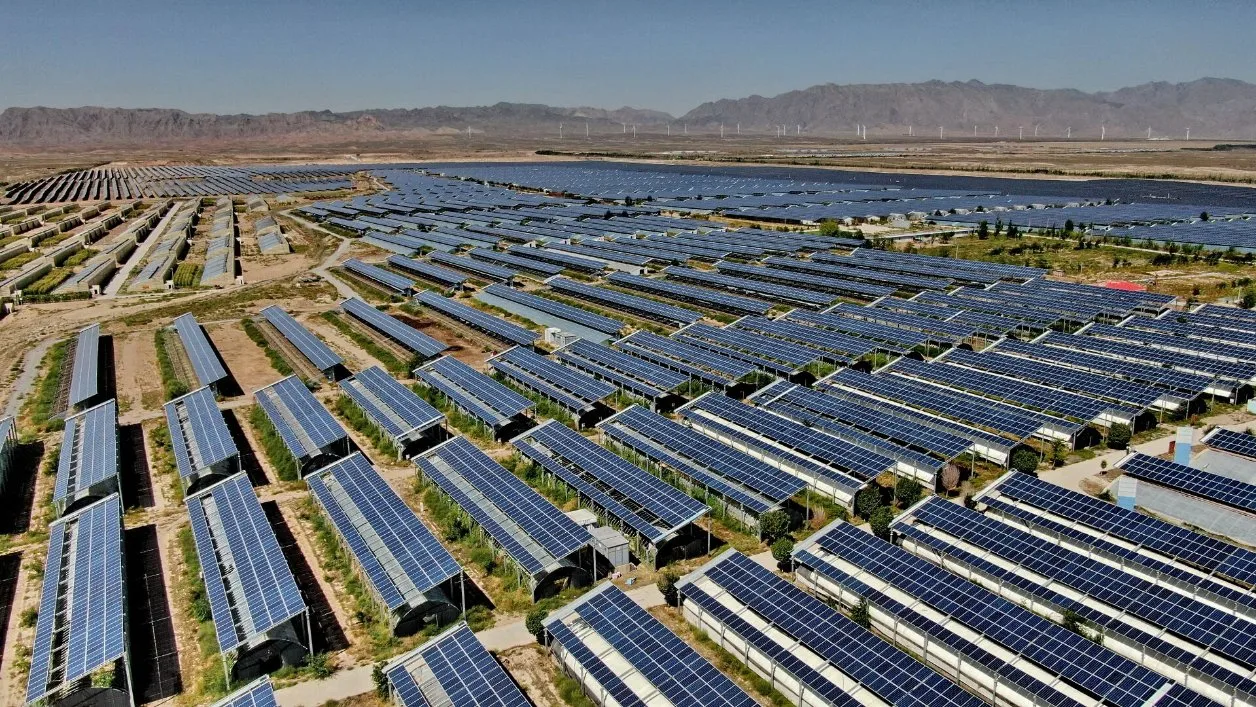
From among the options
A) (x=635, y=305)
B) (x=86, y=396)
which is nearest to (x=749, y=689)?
(x=86, y=396)

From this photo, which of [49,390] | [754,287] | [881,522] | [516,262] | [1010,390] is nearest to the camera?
[881,522]

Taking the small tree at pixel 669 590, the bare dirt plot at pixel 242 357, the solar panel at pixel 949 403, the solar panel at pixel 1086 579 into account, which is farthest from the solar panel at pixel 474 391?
the solar panel at pixel 1086 579

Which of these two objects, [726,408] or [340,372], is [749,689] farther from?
[340,372]

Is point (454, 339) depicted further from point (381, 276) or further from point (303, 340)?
point (381, 276)

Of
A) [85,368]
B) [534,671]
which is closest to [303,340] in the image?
[85,368]

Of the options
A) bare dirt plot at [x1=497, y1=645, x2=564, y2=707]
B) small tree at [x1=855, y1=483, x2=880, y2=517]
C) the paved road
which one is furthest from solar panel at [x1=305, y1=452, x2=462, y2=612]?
the paved road

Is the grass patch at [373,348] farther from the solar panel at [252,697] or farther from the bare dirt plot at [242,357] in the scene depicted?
the solar panel at [252,697]
